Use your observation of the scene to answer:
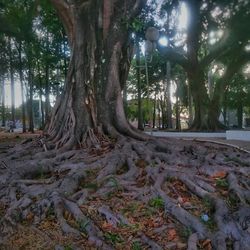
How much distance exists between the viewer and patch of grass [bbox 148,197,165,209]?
5.73 metres

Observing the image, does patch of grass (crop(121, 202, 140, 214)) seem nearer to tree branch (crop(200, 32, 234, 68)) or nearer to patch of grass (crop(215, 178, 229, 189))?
patch of grass (crop(215, 178, 229, 189))

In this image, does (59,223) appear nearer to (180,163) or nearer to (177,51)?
(180,163)

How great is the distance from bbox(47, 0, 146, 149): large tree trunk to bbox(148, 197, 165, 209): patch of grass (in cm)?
279

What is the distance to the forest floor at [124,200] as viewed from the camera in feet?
16.4

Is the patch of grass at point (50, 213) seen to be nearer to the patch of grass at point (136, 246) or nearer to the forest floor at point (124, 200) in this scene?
the forest floor at point (124, 200)

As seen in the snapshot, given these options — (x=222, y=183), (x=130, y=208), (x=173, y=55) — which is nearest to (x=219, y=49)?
(x=173, y=55)

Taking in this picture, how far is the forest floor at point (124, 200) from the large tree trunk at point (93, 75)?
1016mm

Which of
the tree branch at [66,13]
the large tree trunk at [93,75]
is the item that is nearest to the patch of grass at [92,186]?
the large tree trunk at [93,75]

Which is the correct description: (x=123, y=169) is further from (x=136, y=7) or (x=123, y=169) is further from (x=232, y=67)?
(x=232, y=67)

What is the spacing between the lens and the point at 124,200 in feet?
19.4

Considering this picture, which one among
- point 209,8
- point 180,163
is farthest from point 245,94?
point 180,163

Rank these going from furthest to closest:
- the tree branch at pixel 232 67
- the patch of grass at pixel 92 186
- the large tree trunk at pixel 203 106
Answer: the large tree trunk at pixel 203 106, the tree branch at pixel 232 67, the patch of grass at pixel 92 186

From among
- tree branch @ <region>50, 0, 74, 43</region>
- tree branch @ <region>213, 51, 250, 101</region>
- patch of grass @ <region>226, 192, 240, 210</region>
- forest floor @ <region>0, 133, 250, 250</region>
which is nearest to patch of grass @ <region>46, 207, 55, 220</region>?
forest floor @ <region>0, 133, 250, 250</region>

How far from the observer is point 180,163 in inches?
286
